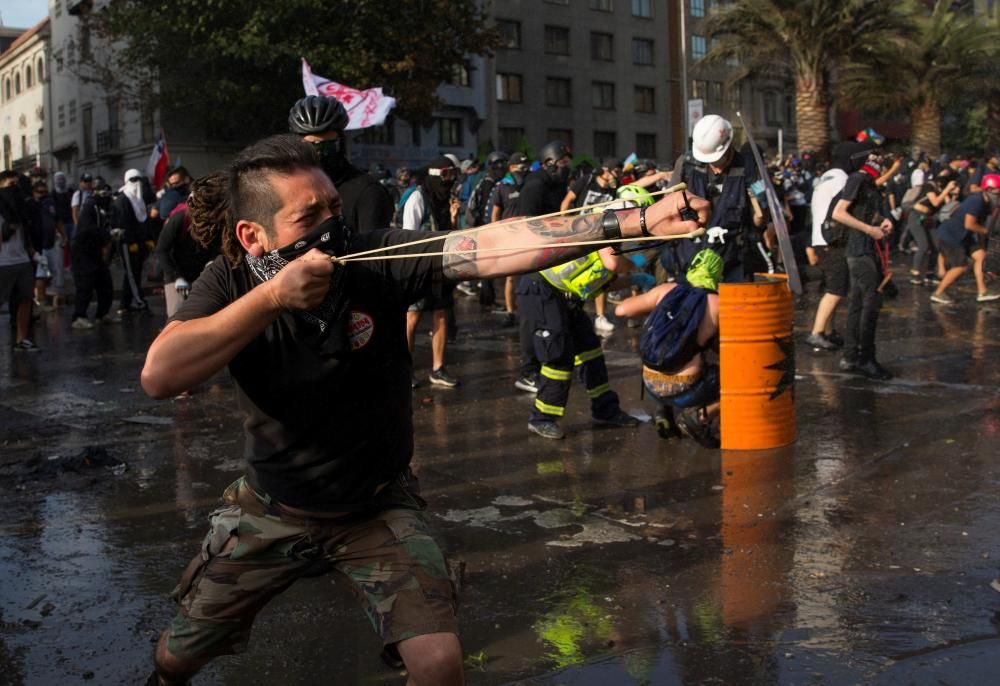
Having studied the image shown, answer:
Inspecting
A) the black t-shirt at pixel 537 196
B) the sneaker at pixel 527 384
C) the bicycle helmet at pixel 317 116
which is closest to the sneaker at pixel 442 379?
the sneaker at pixel 527 384

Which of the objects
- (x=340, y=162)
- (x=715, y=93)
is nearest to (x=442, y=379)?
(x=340, y=162)

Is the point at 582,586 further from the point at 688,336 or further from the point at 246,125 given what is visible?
the point at 246,125

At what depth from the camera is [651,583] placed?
4785mm

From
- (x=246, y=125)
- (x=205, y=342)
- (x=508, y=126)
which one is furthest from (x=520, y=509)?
(x=508, y=126)

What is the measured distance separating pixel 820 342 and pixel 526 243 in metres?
8.44

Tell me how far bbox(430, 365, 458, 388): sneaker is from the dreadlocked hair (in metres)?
6.50

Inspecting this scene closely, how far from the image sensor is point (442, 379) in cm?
971

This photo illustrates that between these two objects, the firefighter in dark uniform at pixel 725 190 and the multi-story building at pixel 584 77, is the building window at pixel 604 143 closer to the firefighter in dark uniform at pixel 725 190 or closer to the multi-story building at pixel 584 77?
the multi-story building at pixel 584 77

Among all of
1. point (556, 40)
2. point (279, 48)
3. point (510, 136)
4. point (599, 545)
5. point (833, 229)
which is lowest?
point (599, 545)

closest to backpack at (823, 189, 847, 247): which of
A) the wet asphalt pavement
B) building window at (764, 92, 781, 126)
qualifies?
the wet asphalt pavement

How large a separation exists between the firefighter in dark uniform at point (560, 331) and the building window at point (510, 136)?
44.8 m

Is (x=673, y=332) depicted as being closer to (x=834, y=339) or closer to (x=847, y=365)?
(x=847, y=365)

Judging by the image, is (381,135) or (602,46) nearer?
(381,135)

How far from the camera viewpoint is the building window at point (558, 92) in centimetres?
5381
